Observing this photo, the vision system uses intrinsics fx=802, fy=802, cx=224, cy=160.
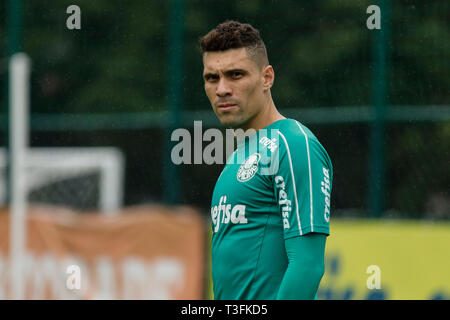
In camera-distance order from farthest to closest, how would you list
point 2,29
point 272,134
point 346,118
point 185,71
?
1. point 2,29
2. point 185,71
3. point 346,118
4. point 272,134

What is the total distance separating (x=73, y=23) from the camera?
35.1ft

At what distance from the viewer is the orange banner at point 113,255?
823cm

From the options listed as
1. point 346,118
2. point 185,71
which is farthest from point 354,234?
point 185,71

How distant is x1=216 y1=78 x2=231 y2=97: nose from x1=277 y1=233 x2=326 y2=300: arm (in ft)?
2.37

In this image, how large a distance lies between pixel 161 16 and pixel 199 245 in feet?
10.1

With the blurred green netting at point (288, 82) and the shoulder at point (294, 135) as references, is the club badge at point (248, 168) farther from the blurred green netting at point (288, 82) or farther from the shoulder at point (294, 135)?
the blurred green netting at point (288, 82)

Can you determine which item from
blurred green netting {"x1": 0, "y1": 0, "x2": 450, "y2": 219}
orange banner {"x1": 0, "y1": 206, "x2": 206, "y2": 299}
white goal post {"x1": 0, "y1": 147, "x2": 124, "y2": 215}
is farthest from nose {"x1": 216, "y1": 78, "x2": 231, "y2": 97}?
white goal post {"x1": 0, "y1": 147, "x2": 124, "y2": 215}

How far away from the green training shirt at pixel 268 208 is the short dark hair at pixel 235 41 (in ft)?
1.17

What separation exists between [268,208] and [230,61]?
68cm

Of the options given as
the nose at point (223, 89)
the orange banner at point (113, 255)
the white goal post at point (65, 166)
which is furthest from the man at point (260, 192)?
the white goal post at point (65, 166)

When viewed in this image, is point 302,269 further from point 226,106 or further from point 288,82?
point 288,82

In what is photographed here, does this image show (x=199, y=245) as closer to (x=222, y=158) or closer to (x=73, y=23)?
(x=222, y=158)

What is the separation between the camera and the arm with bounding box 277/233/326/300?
2.87m
